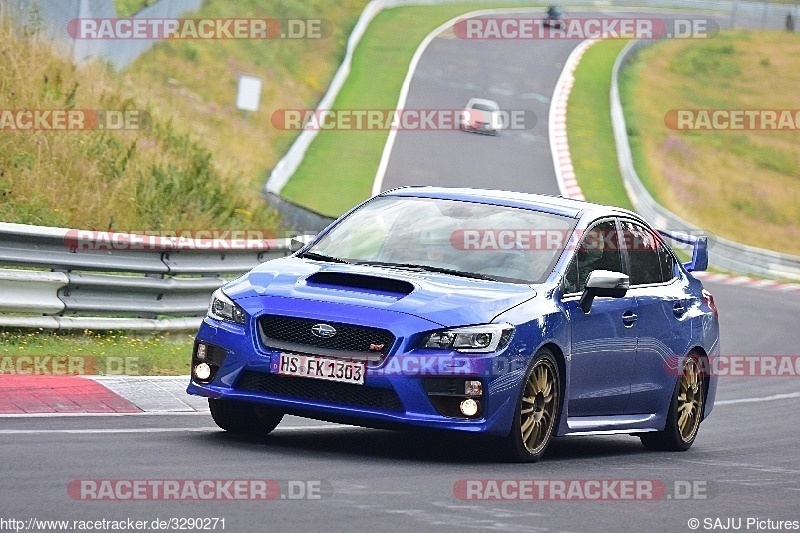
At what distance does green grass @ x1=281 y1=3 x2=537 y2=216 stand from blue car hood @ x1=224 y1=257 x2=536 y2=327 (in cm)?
2512

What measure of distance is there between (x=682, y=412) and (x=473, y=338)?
3.18m

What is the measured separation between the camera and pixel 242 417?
374 inches

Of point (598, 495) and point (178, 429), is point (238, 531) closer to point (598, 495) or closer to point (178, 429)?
point (598, 495)

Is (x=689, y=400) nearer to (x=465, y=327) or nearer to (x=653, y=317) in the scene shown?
(x=653, y=317)

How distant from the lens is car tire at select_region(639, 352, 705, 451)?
440 inches

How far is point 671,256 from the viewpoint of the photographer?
11500mm

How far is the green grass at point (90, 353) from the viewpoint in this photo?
11875 mm

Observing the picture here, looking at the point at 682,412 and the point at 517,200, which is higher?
the point at 517,200

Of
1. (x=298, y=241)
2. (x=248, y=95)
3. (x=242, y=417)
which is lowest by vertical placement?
(x=248, y=95)

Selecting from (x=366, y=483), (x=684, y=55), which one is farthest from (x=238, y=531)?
(x=684, y=55)

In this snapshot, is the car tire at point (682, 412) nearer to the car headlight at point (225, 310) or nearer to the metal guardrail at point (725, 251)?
the car headlight at point (225, 310)

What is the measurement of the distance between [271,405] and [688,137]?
48.1 m

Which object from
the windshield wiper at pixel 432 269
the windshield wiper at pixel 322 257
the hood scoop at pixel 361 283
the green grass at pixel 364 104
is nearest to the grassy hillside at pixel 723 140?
the green grass at pixel 364 104

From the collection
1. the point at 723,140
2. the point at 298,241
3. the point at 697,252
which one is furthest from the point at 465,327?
the point at 723,140
